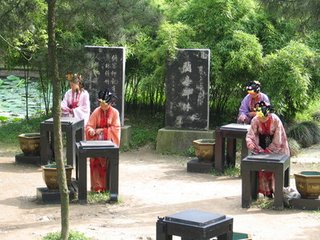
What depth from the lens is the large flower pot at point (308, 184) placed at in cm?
1003

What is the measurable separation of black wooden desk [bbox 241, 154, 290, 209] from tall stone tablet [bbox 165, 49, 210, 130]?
15.3 ft

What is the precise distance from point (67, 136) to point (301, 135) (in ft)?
17.4

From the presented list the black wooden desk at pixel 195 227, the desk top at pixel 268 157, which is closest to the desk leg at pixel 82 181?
the desk top at pixel 268 157

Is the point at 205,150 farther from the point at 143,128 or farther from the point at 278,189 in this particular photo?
the point at 143,128

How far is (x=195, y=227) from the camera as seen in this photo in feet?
20.1

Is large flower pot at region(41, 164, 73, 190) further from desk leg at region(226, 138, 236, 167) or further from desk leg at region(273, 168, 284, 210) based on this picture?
desk leg at region(226, 138, 236, 167)

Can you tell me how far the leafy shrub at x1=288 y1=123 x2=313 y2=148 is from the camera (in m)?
15.6

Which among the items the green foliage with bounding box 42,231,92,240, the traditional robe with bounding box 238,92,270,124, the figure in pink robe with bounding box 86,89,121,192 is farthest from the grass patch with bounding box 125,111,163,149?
the green foliage with bounding box 42,231,92,240

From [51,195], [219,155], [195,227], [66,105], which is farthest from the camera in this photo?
[66,105]

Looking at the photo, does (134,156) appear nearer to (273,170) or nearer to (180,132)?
(180,132)

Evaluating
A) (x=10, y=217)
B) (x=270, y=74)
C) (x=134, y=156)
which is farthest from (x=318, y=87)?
(x=10, y=217)

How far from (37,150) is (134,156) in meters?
2.22

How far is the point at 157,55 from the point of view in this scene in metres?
15.5

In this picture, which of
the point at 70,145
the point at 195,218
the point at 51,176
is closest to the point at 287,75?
the point at 70,145
